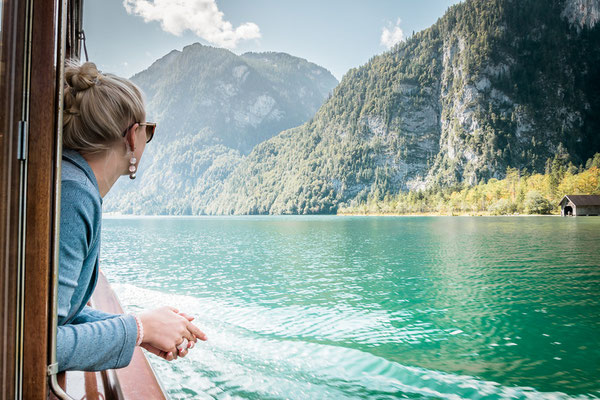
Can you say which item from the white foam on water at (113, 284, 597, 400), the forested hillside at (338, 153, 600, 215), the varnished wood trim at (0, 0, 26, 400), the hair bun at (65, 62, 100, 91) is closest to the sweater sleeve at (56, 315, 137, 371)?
the varnished wood trim at (0, 0, 26, 400)

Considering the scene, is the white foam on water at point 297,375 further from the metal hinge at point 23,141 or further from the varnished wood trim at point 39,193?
the metal hinge at point 23,141

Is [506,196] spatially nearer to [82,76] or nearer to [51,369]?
[82,76]

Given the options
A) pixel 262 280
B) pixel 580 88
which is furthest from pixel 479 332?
pixel 580 88

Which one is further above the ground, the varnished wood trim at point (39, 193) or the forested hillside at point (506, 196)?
the forested hillside at point (506, 196)

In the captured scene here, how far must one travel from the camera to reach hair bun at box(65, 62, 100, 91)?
1.01 meters

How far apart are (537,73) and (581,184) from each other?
5934cm

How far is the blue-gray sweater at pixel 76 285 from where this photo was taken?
3.00 ft

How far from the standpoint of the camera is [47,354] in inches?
33.0

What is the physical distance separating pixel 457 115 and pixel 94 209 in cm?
12475

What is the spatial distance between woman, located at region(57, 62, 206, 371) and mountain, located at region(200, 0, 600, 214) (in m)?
110

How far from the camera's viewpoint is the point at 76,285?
3.15 feet

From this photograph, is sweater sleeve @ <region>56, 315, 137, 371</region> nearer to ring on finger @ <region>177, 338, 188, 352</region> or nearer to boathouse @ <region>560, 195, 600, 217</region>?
ring on finger @ <region>177, 338, 188, 352</region>

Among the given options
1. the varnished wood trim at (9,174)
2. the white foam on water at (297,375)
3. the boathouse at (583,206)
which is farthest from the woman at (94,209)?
the boathouse at (583,206)

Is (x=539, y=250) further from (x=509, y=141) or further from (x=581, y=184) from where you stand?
(x=509, y=141)
